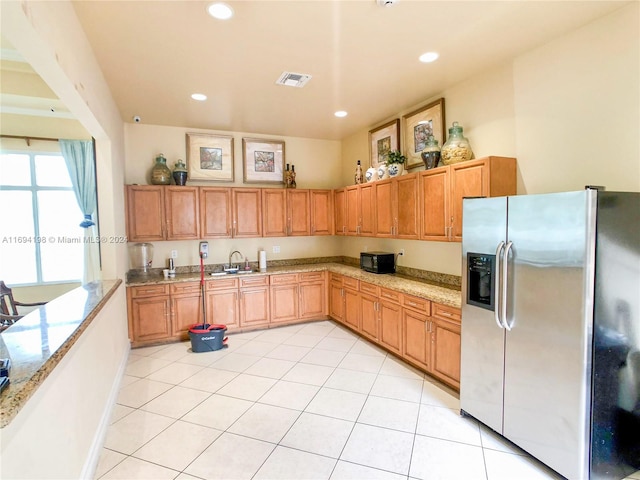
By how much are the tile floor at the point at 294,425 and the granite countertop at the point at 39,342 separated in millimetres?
1012

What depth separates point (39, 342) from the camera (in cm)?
152

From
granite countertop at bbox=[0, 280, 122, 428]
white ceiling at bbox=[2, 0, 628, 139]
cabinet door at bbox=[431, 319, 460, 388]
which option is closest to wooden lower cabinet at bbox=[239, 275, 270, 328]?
granite countertop at bbox=[0, 280, 122, 428]

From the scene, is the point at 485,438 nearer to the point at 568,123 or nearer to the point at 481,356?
the point at 481,356

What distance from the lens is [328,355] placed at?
12.6 ft

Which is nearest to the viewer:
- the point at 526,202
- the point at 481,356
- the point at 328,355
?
the point at 526,202

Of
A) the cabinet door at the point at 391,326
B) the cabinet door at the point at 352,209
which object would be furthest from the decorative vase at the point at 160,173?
the cabinet door at the point at 391,326

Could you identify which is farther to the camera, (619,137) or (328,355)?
(328,355)

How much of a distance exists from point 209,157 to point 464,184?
3.65 metres

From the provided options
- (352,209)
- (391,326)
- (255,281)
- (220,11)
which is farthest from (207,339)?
(220,11)

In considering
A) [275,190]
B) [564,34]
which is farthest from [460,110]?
[275,190]

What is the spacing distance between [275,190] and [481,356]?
11.8 feet

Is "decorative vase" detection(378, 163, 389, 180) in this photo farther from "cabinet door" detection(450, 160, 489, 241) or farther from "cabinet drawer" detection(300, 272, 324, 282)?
"cabinet drawer" detection(300, 272, 324, 282)

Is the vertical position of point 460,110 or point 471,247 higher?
point 460,110

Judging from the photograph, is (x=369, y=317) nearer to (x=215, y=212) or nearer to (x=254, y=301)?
(x=254, y=301)
